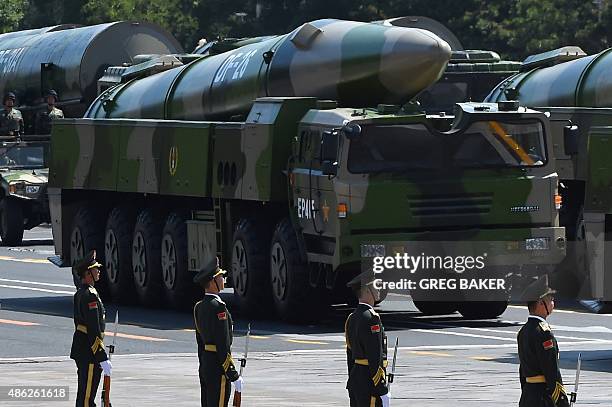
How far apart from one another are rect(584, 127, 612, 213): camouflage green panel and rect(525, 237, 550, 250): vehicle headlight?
79.8 inches

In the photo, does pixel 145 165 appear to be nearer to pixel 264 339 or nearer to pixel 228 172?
pixel 228 172

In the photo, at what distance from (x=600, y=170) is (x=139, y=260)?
8956 mm

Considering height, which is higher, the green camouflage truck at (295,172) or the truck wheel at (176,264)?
the green camouflage truck at (295,172)

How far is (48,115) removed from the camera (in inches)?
1797

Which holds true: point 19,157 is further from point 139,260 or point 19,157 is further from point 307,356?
point 307,356

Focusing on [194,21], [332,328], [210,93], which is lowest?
[194,21]

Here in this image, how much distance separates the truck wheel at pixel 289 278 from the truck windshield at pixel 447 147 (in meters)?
1.66

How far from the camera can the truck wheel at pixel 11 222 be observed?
42.2 meters

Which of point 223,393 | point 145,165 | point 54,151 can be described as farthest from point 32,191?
point 223,393

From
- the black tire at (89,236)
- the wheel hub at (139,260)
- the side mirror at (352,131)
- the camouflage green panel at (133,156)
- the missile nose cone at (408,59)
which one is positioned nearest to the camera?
the side mirror at (352,131)

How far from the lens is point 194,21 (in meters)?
75.4

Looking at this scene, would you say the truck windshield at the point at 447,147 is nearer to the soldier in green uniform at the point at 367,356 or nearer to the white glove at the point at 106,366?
the white glove at the point at 106,366

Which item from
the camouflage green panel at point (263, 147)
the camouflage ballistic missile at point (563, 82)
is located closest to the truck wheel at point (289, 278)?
the camouflage green panel at point (263, 147)

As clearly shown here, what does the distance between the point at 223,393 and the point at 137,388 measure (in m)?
4.19
